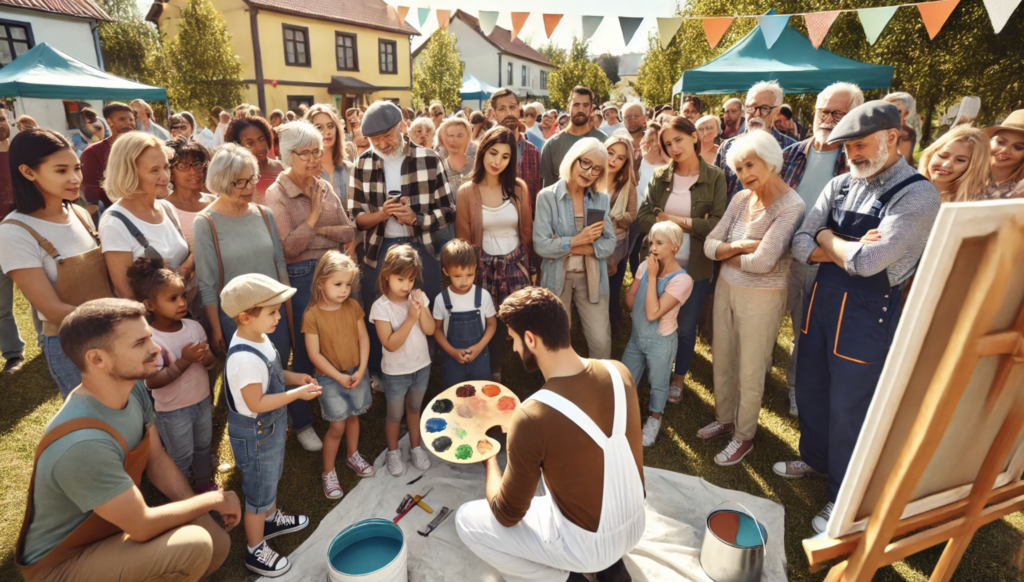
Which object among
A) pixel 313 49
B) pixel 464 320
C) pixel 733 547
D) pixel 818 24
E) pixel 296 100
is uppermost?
pixel 313 49

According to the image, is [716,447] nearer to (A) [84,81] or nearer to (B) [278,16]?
(A) [84,81]

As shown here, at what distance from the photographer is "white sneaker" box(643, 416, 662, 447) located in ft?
12.5

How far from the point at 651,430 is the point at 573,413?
80.1 inches

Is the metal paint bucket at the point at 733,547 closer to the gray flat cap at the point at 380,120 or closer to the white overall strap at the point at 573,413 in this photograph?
the white overall strap at the point at 573,413

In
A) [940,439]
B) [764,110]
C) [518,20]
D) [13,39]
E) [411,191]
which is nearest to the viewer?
[940,439]

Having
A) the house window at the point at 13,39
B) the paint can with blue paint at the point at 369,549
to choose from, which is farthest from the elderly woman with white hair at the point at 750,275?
the house window at the point at 13,39

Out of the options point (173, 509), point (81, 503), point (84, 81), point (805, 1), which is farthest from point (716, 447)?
point (805, 1)

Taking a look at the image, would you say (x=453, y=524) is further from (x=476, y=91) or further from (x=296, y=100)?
(x=296, y=100)

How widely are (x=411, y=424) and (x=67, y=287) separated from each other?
2192mm

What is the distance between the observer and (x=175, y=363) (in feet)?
9.47

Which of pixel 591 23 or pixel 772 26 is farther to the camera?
pixel 591 23

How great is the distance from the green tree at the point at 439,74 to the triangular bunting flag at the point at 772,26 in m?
21.6

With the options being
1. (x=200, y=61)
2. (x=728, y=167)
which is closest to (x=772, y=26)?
(x=728, y=167)

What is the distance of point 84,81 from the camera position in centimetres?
1035
